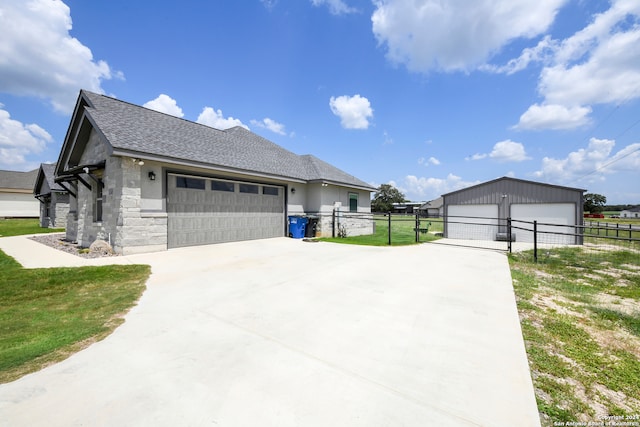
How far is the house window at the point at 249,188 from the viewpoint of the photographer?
11602mm

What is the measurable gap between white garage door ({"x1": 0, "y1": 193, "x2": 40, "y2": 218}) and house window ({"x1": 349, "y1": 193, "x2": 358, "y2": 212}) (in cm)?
3972

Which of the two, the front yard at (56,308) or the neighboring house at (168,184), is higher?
the neighboring house at (168,184)

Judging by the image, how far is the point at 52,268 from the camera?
614 cm

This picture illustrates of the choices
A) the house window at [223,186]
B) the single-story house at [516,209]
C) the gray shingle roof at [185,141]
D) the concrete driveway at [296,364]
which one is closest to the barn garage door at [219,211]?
the house window at [223,186]

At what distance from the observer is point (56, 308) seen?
393cm

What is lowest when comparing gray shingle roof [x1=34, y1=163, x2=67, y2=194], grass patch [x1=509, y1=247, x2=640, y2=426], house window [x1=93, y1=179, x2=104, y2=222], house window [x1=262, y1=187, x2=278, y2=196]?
grass patch [x1=509, y1=247, x2=640, y2=426]

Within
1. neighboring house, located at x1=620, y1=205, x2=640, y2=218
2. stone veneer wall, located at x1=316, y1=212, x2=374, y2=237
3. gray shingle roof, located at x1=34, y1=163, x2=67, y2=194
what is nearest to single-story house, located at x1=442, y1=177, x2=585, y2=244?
stone veneer wall, located at x1=316, y1=212, x2=374, y2=237

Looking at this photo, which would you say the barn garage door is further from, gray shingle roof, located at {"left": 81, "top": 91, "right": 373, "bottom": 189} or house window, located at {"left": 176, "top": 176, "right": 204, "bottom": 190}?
gray shingle roof, located at {"left": 81, "top": 91, "right": 373, "bottom": 189}

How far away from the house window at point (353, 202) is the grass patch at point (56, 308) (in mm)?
12118

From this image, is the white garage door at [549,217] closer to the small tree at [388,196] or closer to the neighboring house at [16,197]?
the neighboring house at [16,197]

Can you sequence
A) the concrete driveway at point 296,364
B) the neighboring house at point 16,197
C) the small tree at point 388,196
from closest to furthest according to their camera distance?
the concrete driveway at point 296,364, the neighboring house at point 16,197, the small tree at point 388,196

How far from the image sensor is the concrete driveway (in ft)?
6.07

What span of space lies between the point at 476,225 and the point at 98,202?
1925 centimetres

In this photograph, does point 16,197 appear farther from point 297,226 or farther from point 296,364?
point 296,364
